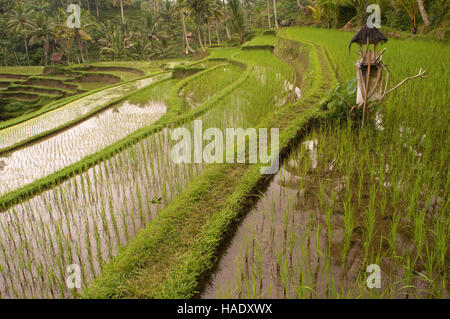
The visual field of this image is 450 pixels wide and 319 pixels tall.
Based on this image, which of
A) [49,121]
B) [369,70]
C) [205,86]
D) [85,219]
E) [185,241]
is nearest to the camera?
[185,241]

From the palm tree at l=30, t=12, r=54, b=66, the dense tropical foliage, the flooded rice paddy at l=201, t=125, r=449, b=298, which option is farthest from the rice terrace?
the palm tree at l=30, t=12, r=54, b=66

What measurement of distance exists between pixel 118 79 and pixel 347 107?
14454 mm

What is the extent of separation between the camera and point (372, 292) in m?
1.47

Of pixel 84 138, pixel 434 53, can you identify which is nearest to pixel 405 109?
pixel 434 53

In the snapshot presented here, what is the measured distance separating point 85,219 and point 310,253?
1.79 metres

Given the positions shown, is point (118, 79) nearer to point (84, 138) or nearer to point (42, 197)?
point (84, 138)

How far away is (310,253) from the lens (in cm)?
180

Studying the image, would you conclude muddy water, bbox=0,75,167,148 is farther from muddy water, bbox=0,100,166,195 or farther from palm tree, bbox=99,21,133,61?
palm tree, bbox=99,21,133,61

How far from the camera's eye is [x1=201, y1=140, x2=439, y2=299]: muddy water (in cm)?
154

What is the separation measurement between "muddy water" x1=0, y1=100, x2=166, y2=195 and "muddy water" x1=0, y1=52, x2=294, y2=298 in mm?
897

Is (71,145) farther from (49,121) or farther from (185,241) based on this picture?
(185,241)

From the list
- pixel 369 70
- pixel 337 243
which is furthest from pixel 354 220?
pixel 369 70

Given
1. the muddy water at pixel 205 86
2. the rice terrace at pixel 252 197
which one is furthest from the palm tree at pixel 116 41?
the rice terrace at pixel 252 197
